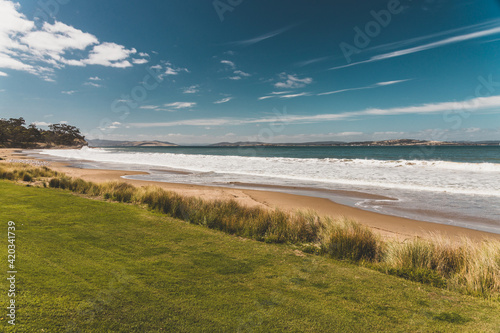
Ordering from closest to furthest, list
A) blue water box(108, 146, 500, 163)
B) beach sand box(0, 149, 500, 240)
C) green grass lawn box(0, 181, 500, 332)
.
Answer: green grass lawn box(0, 181, 500, 332), beach sand box(0, 149, 500, 240), blue water box(108, 146, 500, 163)

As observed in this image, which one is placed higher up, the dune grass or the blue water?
the blue water

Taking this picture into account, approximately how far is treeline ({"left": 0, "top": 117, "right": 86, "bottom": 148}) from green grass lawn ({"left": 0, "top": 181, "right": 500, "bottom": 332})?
136 m

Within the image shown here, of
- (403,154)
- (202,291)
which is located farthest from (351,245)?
(403,154)

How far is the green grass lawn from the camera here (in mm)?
3250

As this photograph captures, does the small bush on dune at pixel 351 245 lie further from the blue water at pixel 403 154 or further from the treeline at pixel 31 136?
the treeline at pixel 31 136

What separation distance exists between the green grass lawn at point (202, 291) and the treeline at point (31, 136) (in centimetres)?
13558

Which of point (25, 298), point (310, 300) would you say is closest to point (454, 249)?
point (310, 300)

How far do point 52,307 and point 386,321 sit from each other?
439 centimetres

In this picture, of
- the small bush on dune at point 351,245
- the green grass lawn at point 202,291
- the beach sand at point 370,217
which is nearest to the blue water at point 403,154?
the beach sand at point 370,217


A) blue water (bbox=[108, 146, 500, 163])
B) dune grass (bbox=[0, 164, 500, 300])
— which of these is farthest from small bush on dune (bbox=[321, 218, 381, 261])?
blue water (bbox=[108, 146, 500, 163])

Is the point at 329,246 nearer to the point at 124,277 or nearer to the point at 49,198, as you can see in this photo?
the point at 124,277

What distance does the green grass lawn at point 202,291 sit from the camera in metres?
3.25

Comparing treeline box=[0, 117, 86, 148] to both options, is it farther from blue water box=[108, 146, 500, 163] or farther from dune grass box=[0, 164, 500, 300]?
dune grass box=[0, 164, 500, 300]

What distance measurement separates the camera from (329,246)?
247 inches
